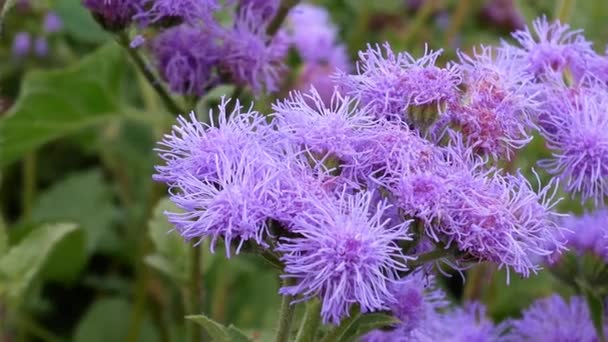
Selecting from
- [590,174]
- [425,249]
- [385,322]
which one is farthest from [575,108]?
[385,322]

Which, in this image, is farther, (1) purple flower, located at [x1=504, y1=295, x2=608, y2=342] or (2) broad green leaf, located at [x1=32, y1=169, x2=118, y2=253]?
(2) broad green leaf, located at [x1=32, y1=169, x2=118, y2=253]

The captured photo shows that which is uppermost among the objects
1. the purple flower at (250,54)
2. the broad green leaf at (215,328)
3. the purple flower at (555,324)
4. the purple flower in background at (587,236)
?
the purple flower at (250,54)

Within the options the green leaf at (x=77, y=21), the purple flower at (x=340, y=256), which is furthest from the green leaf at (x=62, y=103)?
the purple flower at (x=340, y=256)

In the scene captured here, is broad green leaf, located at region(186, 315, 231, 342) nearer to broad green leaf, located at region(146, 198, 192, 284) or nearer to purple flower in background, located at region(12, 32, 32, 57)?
broad green leaf, located at region(146, 198, 192, 284)

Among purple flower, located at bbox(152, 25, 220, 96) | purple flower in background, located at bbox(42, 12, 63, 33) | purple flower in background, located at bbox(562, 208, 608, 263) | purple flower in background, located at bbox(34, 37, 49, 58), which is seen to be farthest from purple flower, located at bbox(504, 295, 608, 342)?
purple flower in background, located at bbox(34, 37, 49, 58)

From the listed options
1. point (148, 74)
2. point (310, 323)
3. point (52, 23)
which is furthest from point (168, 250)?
point (52, 23)

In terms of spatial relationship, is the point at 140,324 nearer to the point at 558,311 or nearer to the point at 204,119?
the point at 204,119

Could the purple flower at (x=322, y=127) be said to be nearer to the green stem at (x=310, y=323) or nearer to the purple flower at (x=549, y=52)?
the green stem at (x=310, y=323)
